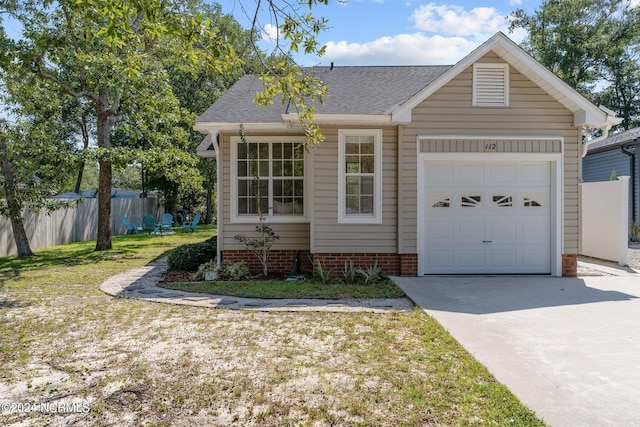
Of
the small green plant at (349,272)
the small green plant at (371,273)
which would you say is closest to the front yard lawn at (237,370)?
the small green plant at (371,273)

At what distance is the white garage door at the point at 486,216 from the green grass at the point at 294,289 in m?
1.57

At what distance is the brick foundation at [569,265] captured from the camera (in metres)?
8.83

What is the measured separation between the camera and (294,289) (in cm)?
779

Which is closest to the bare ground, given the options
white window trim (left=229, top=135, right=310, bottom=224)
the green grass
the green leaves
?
the green grass

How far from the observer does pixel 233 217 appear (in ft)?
31.1

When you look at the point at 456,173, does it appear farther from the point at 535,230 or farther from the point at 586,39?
the point at 586,39

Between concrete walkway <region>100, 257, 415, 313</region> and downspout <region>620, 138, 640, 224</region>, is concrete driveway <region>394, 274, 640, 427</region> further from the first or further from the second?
downspout <region>620, 138, 640, 224</region>

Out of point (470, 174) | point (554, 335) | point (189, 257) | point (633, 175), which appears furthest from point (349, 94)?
point (633, 175)

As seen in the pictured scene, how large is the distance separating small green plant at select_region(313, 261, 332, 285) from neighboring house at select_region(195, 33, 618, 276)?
202 mm

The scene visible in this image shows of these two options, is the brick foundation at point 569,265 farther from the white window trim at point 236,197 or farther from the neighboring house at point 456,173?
the white window trim at point 236,197

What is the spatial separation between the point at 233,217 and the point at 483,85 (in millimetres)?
5778

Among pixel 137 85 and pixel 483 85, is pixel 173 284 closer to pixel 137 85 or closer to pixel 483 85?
pixel 483 85

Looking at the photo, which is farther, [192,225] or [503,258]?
[192,225]

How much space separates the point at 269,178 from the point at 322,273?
8.36 ft
